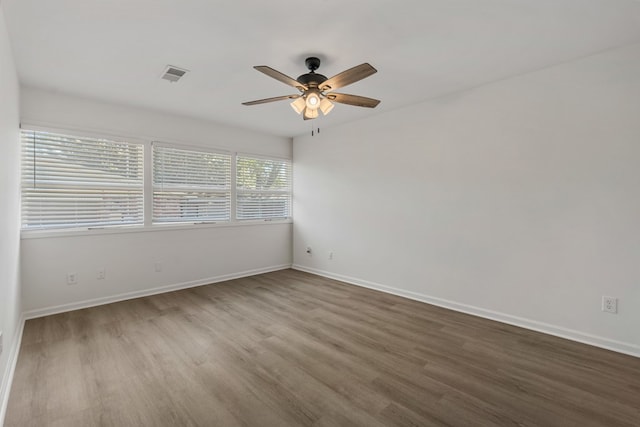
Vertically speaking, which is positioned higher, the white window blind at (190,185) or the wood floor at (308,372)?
the white window blind at (190,185)

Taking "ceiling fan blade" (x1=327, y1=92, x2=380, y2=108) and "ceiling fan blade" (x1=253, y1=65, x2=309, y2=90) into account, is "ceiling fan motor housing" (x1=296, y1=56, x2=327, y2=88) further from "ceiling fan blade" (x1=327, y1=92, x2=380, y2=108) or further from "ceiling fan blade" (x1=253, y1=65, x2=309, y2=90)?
"ceiling fan blade" (x1=327, y1=92, x2=380, y2=108)

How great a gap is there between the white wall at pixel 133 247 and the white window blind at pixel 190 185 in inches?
7.0

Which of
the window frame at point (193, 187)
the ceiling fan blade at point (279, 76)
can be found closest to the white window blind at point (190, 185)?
the window frame at point (193, 187)

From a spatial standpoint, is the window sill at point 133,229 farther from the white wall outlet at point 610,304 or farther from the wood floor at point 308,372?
the white wall outlet at point 610,304

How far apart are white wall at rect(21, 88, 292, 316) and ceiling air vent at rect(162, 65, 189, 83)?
4.21 ft

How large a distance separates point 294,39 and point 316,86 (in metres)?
0.40

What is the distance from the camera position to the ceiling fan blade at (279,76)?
2148 mm

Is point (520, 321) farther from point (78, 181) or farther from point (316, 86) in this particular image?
point (78, 181)

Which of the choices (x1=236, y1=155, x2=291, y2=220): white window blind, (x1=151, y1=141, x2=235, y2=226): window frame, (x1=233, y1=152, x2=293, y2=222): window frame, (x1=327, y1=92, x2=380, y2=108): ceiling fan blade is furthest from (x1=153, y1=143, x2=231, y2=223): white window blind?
(x1=327, y1=92, x2=380, y2=108): ceiling fan blade

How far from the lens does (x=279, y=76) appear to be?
7.48ft

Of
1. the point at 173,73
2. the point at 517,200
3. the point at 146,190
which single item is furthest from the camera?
the point at 146,190

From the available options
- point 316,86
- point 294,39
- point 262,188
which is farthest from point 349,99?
point 262,188

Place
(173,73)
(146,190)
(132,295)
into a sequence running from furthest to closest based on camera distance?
(146,190), (132,295), (173,73)

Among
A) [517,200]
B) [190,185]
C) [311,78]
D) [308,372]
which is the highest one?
[311,78]
